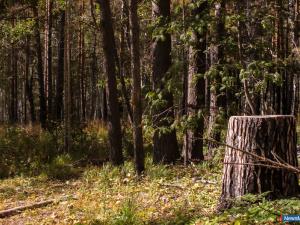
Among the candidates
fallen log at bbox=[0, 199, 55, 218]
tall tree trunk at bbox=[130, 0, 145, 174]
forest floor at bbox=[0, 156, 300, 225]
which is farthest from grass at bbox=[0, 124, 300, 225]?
tall tree trunk at bbox=[130, 0, 145, 174]

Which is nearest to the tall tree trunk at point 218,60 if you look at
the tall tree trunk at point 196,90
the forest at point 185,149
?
the forest at point 185,149

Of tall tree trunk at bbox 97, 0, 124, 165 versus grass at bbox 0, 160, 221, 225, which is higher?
tall tree trunk at bbox 97, 0, 124, 165

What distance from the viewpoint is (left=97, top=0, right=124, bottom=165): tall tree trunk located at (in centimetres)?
974

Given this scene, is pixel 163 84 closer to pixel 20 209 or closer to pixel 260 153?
pixel 20 209

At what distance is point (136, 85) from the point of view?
838 centimetres

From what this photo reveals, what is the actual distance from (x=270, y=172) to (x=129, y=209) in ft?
5.80

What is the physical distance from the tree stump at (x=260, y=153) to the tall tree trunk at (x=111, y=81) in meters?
5.22

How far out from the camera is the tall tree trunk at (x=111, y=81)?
974 cm

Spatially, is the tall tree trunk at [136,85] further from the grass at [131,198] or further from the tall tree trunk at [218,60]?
the tall tree trunk at [218,60]

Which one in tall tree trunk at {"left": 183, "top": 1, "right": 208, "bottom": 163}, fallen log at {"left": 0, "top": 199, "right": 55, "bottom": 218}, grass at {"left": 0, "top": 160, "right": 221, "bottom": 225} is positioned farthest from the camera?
tall tree trunk at {"left": 183, "top": 1, "right": 208, "bottom": 163}

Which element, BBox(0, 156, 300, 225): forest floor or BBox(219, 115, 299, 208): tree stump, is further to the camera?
BBox(219, 115, 299, 208): tree stump

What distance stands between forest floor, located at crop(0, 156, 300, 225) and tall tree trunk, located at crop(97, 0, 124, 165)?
68 cm

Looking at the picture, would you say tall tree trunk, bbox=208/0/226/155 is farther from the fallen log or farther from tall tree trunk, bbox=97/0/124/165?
the fallen log

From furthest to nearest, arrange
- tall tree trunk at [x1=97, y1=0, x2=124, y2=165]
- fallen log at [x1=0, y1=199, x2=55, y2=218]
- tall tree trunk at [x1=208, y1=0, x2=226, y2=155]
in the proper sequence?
tall tree trunk at [x1=97, y1=0, x2=124, y2=165]
tall tree trunk at [x1=208, y1=0, x2=226, y2=155]
fallen log at [x1=0, y1=199, x2=55, y2=218]
